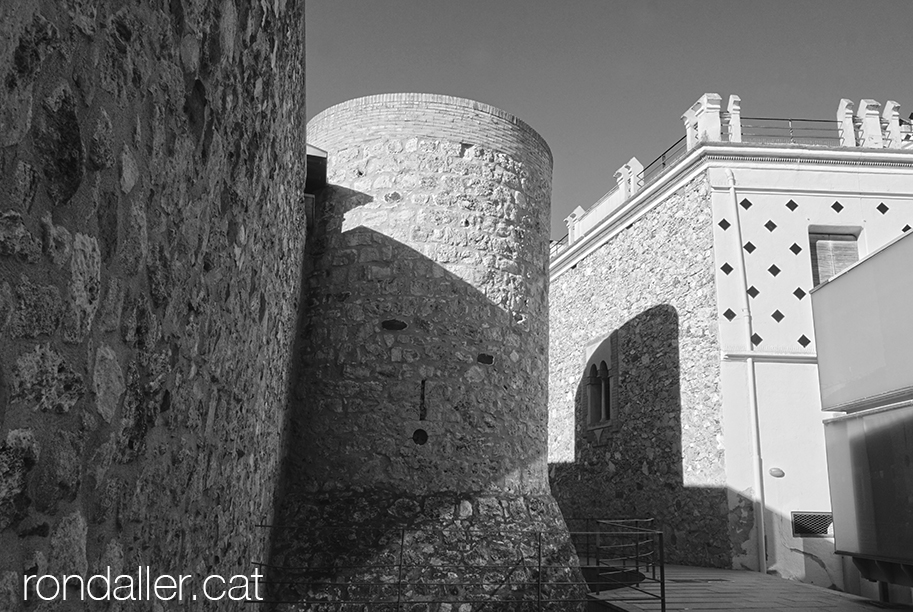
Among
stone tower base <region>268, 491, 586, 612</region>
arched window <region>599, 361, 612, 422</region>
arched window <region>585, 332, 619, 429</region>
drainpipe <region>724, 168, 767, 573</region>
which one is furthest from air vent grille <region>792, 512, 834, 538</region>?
stone tower base <region>268, 491, 586, 612</region>

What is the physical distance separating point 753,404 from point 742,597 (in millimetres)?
3380

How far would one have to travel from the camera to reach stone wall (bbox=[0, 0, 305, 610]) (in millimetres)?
1466

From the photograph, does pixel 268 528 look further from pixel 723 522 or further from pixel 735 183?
pixel 735 183

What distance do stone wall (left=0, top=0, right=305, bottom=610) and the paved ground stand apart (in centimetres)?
469

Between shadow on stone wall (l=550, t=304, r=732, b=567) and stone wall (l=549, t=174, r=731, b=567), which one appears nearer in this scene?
shadow on stone wall (l=550, t=304, r=732, b=567)

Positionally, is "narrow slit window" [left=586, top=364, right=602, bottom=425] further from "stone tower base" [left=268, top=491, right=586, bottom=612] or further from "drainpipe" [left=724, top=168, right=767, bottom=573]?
"stone tower base" [left=268, top=491, right=586, bottom=612]

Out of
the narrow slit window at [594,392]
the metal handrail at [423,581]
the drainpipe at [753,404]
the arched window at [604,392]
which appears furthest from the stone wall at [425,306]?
the narrow slit window at [594,392]

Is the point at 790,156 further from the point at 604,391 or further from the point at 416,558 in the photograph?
the point at 416,558

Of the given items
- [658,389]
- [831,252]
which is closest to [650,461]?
[658,389]

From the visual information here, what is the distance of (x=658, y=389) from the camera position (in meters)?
11.6

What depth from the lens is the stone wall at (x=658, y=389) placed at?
10242 mm

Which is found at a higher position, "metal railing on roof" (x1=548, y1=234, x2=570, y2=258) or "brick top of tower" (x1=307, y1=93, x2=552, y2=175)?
"metal railing on roof" (x1=548, y1=234, x2=570, y2=258)

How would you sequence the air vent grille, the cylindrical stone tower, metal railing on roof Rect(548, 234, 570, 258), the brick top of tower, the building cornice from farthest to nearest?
metal railing on roof Rect(548, 234, 570, 258)
the building cornice
the air vent grille
the brick top of tower
the cylindrical stone tower

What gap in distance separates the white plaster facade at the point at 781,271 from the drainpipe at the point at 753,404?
0.01 m
